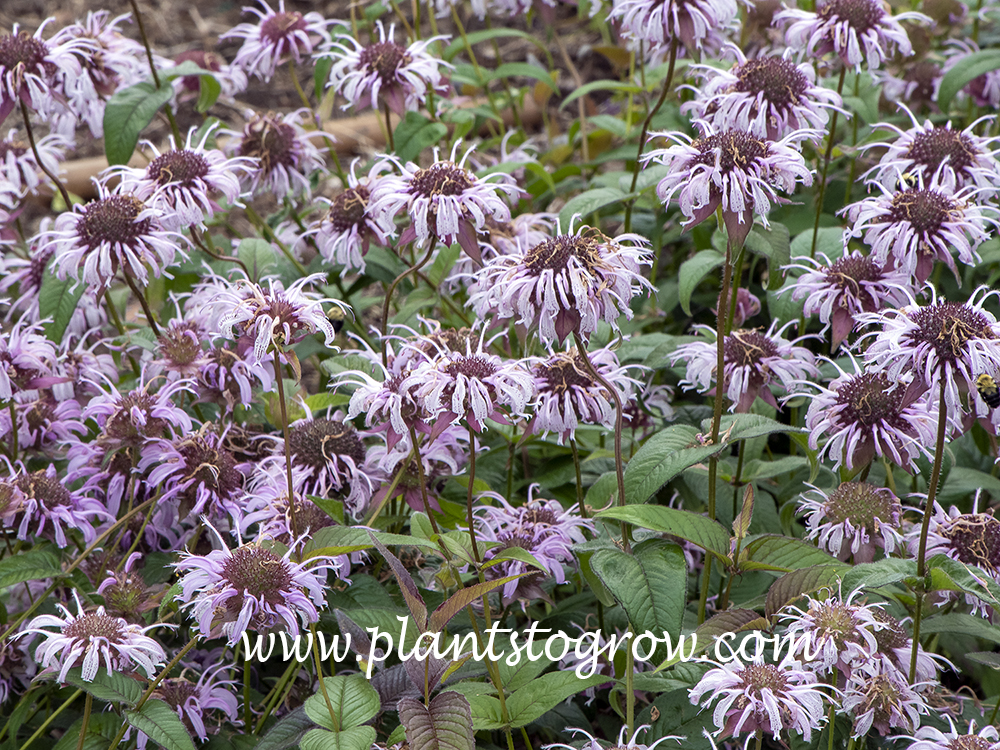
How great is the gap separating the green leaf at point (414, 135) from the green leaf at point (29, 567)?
1.17m

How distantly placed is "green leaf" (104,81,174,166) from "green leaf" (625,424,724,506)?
1282mm

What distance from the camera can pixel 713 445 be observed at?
142cm

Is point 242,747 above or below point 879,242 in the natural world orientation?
below

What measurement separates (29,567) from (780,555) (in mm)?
1160

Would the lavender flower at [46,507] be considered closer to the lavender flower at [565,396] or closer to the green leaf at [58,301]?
the green leaf at [58,301]

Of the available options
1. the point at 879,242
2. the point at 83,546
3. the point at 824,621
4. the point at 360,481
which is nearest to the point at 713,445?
the point at 824,621

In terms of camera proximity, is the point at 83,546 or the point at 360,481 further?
the point at 83,546

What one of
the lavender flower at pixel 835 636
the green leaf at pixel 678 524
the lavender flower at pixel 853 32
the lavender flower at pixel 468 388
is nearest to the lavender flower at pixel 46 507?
the lavender flower at pixel 468 388

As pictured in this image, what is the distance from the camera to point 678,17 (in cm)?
172

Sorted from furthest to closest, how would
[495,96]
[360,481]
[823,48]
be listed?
[495,96]
[823,48]
[360,481]

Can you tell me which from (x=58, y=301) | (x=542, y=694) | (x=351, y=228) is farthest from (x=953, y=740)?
(x=58, y=301)

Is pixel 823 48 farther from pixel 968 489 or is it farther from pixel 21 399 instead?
pixel 21 399

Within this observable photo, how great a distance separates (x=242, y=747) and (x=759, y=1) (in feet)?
7.26

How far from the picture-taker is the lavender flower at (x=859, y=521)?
1466 millimetres
